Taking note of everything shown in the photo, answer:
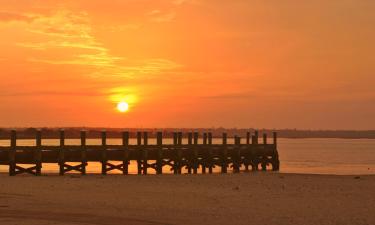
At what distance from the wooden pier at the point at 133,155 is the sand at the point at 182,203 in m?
7.95

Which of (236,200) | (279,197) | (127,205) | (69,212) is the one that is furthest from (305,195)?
(69,212)

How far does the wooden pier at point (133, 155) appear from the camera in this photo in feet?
107

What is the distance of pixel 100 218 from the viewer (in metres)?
14.6

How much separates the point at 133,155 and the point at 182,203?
19823 mm

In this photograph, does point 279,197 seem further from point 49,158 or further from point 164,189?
point 49,158

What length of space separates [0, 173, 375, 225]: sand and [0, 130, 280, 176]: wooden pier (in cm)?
795

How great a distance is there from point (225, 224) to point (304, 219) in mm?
2149

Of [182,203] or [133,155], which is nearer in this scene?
[182,203]

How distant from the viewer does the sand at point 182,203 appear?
48.5 feet

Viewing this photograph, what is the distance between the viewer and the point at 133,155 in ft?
124

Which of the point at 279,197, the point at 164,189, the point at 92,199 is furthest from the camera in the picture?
the point at 164,189

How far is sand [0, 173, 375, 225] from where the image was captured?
1477cm

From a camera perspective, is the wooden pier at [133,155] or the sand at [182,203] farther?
the wooden pier at [133,155]

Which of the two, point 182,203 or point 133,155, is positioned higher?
point 133,155
